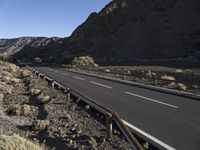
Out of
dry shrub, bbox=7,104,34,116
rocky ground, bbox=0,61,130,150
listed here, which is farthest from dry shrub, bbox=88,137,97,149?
dry shrub, bbox=7,104,34,116

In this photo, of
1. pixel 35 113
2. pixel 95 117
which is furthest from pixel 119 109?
pixel 35 113

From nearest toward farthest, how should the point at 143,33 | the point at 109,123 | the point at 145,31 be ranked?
the point at 109,123 → the point at 143,33 → the point at 145,31

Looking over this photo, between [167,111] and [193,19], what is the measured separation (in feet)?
255

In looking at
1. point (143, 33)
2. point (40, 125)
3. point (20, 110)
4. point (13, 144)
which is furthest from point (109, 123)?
point (143, 33)

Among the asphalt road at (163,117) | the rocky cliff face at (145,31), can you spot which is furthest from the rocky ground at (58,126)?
the rocky cliff face at (145,31)

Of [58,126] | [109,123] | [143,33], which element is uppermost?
[143,33]

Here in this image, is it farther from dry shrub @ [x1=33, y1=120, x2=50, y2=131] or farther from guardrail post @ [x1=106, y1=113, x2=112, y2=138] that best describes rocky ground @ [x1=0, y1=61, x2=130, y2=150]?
guardrail post @ [x1=106, y1=113, x2=112, y2=138]

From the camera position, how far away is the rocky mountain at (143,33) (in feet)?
271

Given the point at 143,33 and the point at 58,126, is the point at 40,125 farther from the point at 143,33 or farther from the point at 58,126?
the point at 143,33

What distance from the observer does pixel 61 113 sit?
15.6 m

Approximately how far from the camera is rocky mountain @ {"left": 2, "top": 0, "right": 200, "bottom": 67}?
271ft

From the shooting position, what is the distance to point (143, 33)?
92.6 m

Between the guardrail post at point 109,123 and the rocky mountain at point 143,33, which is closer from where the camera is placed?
the guardrail post at point 109,123

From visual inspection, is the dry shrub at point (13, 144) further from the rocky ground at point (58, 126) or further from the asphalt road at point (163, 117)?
the asphalt road at point (163, 117)
